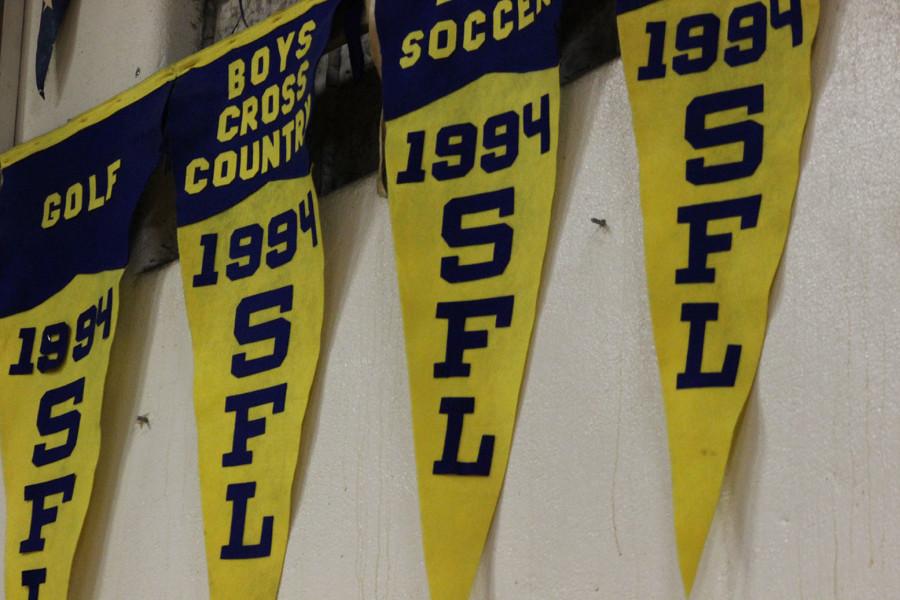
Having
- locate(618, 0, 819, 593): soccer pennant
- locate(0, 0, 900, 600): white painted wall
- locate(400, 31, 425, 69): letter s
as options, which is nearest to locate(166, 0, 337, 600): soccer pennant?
locate(0, 0, 900, 600): white painted wall

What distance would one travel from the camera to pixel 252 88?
2.05m

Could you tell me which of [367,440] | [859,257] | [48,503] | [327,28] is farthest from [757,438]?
[48,503]

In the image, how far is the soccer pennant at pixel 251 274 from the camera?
1877 mm

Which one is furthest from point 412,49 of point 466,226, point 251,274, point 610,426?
point 610,426

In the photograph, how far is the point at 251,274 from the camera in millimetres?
1986

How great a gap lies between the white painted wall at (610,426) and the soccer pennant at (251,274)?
0.04 metres

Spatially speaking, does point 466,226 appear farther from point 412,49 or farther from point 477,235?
point 412,49

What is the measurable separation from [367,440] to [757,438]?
1.90ft

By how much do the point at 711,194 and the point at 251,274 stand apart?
2.45 ft

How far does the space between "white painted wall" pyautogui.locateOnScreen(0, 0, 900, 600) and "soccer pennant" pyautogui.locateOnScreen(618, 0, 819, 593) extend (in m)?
0.03

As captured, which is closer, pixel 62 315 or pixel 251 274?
pixel 251 274

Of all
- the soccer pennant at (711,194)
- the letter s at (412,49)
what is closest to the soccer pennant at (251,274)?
the letter s at (412,49)

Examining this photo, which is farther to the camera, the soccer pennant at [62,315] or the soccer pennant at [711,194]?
the soccer pennant at [62,315]

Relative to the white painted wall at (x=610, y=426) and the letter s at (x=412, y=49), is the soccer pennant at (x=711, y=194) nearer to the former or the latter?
the white painted wall at (x=610, y=426)
